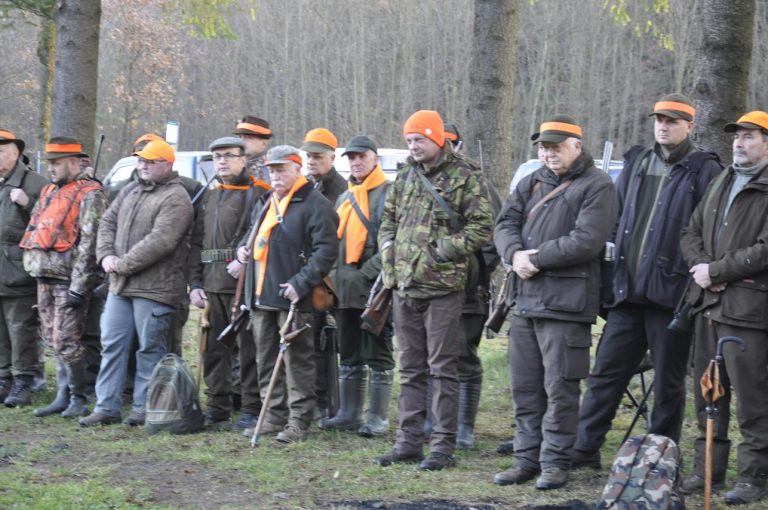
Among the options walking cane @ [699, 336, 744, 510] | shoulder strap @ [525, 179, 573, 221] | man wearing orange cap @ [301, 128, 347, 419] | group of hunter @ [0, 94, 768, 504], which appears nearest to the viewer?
walking cane @ [699, 336, 744, 510]

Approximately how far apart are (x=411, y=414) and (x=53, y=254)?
13.0 feet

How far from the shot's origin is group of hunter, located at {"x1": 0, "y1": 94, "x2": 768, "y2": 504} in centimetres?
680

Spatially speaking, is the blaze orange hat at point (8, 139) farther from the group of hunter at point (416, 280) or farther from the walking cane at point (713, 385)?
the walking cane at point (713, 385)

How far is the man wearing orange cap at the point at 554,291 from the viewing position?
273 inches

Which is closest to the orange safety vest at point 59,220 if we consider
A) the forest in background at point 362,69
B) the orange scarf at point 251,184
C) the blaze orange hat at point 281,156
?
the orange scarf at point 251,184

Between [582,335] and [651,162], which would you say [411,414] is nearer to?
[582,335]

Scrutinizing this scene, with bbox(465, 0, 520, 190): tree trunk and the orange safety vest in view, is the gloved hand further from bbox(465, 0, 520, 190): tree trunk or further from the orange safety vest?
bbox(465, 0, 520, 190): tree trunk

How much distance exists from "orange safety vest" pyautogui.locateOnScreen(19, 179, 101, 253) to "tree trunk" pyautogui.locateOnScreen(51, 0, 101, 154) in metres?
2.12

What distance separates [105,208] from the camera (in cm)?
975

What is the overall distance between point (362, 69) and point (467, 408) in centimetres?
3696

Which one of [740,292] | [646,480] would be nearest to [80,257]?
[646,480]

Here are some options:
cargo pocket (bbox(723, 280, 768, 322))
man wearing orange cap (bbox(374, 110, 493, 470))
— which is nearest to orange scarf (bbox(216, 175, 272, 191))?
man wearing orange cap (bbox(374, 110, 493, 470))

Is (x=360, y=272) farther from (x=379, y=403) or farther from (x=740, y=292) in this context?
(x=740, y=292)

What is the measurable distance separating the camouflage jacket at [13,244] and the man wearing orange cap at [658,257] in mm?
5728
